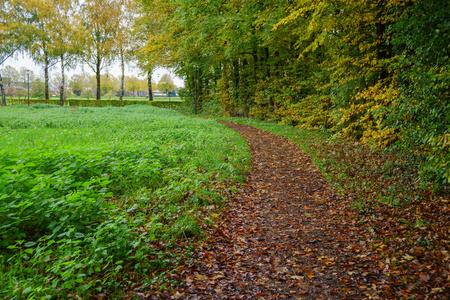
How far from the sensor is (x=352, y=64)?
953 cm

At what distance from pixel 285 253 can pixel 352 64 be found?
8.21 metres

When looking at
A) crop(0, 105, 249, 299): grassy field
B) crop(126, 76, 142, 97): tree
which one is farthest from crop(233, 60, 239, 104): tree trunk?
crop(126, 76, 142, 97): tree

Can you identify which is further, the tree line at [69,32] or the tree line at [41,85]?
the tree line at [41,85]

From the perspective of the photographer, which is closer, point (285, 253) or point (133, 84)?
point (285, 253)

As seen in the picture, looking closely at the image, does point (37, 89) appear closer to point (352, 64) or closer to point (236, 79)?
point (236, 79)

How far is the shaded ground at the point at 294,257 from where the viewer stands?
3111 mm

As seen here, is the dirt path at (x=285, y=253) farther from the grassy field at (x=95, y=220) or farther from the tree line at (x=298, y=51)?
the tree line at (x=298, y=51)

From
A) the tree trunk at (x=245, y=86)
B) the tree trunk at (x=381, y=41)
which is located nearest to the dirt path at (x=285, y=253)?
the tree trunk at (x=381, y=41)

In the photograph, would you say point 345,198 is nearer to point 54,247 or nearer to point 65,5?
point 54,247

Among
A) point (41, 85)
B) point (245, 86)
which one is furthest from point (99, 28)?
point (245, 86)

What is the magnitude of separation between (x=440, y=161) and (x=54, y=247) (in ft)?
19.5

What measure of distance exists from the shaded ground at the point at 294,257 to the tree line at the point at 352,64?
1734mm

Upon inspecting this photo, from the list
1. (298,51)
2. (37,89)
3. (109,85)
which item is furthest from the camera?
(109,85)

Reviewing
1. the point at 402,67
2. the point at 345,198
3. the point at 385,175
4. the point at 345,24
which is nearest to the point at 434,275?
the point at 345,198
